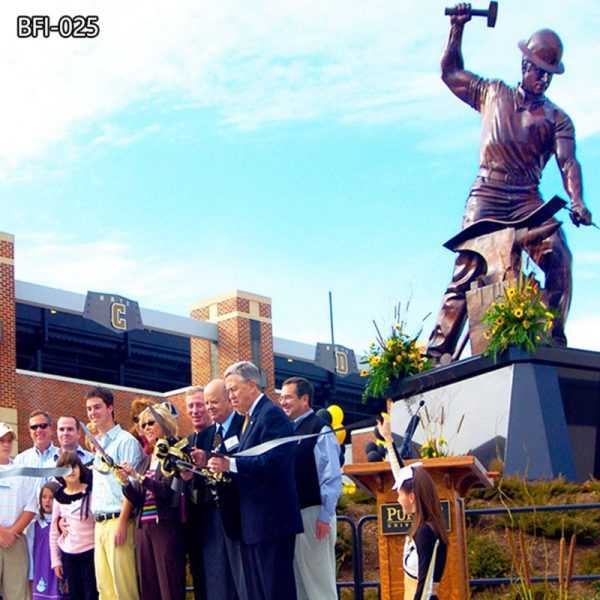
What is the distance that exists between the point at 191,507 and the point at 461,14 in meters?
10.4

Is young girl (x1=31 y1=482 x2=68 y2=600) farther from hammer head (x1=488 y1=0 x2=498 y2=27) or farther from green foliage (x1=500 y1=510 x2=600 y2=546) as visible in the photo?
hammer head (x1=488 y1=0 x2=498 y2=27)

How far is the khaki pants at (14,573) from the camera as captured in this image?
9195mm

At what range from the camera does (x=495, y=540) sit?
36.9 feet

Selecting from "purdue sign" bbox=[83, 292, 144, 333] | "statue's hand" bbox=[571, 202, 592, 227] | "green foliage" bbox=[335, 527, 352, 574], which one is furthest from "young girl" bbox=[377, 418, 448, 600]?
"purdue sign" bbox=[83, 292, 144, 333]

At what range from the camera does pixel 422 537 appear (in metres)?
6.12

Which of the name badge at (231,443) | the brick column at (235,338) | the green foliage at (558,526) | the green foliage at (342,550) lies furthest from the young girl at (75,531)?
the brick column at (235,338)

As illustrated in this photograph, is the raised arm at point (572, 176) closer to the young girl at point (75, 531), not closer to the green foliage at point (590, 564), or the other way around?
the green foliage at point (590, 564)

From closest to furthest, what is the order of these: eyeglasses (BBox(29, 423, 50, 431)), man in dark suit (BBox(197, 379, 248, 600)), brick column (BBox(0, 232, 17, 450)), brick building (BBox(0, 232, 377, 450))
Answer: man in dark suit (BBox(197, 379, 248, 600)) < eyeglasses (BBox(29, 423, 50, 431)) < brick column (BBox(0, 232, 17, 450)) < brick building (BBox(0, 232, 377, 450))

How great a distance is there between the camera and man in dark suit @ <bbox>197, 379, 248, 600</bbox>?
24.9 ft

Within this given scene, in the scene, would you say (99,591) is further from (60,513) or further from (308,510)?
(308,510)

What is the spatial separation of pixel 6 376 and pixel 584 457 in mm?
21135

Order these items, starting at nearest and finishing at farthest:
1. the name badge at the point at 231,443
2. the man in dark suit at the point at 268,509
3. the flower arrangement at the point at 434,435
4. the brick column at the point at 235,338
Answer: the man in dark suit at the point at 268,509
the name badge at the point at 231,443
the flower arrangement at the point at 434,435
the brick column at the point at 235,338

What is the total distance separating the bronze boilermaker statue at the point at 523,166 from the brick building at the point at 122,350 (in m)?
19.1

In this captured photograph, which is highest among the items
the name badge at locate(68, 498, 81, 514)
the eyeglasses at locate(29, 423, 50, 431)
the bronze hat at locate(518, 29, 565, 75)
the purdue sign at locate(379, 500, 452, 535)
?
the bronze hat at locate(518, 29, 565, 75)
